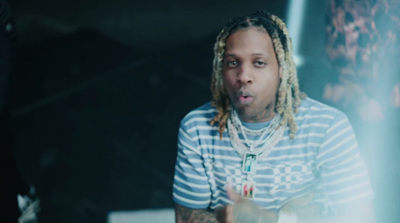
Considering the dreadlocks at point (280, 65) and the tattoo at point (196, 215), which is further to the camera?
the tattoo at point (196, 215)

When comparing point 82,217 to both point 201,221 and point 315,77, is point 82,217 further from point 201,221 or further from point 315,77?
point 315,77

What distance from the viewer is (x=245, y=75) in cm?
132

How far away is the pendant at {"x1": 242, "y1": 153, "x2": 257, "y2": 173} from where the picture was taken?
56.7 inches

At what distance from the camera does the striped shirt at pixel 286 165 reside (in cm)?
138

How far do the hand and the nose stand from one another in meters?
0.43

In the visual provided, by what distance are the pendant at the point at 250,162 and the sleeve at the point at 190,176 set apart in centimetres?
17

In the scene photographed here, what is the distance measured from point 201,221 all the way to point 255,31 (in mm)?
762

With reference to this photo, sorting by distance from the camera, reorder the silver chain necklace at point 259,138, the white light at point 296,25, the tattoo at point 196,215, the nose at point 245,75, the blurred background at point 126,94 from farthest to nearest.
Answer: the white light at point 296,25 < the blurred background at point 126,94 < the tattoo at point 196,215 < the silver chain necklace at point 259,138 < the nose at point 245,75

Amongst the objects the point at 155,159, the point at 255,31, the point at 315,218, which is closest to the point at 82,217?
the point at 155,159

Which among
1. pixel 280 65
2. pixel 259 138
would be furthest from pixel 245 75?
pixel 259 138

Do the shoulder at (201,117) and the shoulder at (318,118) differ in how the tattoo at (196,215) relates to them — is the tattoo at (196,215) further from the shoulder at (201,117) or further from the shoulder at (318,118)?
the shoulder at (318,118)

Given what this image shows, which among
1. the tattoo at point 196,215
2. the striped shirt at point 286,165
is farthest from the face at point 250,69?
the tattoo at point 196,215

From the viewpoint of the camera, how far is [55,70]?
14.0 feet

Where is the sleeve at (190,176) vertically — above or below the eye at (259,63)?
below
